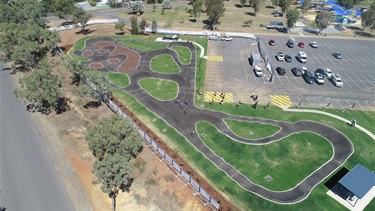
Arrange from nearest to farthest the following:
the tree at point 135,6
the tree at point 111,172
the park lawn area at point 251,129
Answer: the tree at point 111,172
the park lawn area at point 251,129
the tree at point 135,6

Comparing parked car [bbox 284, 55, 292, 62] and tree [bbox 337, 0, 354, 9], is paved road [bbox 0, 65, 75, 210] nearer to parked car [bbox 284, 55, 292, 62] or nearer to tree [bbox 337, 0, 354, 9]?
parked car [bbox 284, 55, 292, 62]

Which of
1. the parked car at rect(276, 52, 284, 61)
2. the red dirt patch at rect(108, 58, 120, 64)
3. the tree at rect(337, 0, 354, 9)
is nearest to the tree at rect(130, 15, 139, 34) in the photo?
the red dirt patch at rect(108, 58, 120, 64)

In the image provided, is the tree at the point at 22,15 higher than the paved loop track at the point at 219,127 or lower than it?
higher

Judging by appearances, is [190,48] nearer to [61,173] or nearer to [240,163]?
[240,163]

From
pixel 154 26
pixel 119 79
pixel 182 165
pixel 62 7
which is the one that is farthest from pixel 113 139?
pixel 62 7

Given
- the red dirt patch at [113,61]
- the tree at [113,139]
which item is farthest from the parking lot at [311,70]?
the tree at [113,139]

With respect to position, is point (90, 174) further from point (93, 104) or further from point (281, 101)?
point (281, 101)

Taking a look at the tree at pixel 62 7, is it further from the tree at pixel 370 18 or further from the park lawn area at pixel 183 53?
the tree at pixel 370 18
